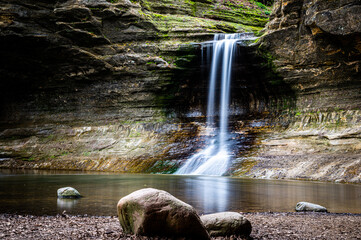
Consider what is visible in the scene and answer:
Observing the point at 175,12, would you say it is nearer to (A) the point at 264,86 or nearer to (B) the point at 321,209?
(A) the point at 264,86

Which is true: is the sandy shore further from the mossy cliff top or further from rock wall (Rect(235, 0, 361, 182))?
the mossy cliff top

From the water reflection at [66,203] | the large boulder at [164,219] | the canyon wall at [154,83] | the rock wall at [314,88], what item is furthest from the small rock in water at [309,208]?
the canyon wall at [154,83]

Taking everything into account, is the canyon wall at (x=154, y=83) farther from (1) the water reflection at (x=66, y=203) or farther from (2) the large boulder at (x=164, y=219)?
(2) the large boulder at (x=164, y=219)

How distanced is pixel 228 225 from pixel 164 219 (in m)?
1.00

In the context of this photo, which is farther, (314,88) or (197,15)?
(197,15)

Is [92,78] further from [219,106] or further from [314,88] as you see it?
[314,88]

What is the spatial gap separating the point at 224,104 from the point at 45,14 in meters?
16.2

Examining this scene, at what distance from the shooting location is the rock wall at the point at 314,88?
18.1 meters

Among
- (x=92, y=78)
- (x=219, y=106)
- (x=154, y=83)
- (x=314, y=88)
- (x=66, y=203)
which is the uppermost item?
(x=92, y=78)

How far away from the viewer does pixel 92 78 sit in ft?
95.2

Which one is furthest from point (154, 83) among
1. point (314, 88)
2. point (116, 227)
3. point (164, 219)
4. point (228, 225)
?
point (164, 219)

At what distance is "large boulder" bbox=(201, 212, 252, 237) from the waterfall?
15.5m

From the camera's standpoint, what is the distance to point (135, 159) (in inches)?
907

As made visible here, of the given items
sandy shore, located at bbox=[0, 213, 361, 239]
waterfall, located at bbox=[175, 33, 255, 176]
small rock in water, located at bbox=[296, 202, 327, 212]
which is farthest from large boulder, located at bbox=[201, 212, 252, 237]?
waterfall, located at bbox=[175, 33, 255, 176]
